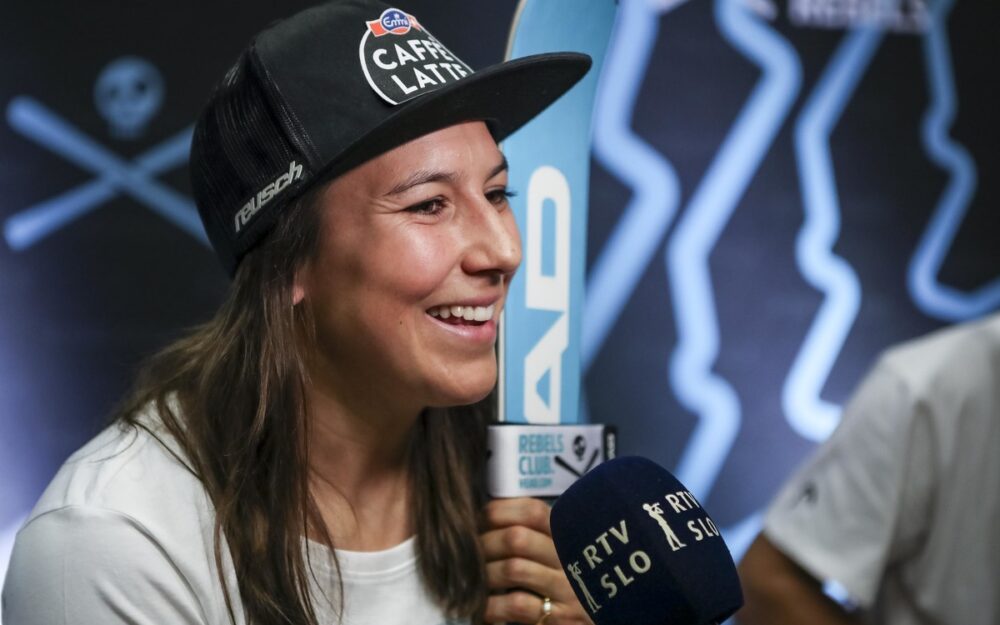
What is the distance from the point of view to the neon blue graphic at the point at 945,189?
2.73m

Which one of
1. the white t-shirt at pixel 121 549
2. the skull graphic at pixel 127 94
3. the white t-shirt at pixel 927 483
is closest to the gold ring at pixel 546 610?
the white t-shirt at pixel 121 549

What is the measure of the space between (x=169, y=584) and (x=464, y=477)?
488mm

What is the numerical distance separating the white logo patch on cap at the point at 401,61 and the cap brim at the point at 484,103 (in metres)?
0.03

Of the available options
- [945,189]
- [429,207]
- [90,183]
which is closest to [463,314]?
[429,207]

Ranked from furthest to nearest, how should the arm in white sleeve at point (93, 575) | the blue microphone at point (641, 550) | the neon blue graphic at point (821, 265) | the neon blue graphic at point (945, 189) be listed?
the neon blue graphic at point (945, 189) < the neon blue graphic at point (821, 265) < the arm in white sleeve at point (93, 575) < the blue microphone at point (641, 550)

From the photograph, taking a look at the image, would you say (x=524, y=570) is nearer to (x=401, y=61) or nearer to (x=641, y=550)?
(x=641, y=550)

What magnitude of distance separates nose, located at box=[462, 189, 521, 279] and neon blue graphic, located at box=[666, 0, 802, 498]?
3.77 feet

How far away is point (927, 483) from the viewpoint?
1040 mm

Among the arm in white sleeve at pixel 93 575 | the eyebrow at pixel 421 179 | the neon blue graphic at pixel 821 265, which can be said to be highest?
the eyebrow at pixel 421 179

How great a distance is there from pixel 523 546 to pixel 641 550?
523 mm

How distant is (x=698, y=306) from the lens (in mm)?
2521

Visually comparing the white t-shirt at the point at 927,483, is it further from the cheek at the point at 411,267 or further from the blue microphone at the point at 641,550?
the cheek at the point at 411,267

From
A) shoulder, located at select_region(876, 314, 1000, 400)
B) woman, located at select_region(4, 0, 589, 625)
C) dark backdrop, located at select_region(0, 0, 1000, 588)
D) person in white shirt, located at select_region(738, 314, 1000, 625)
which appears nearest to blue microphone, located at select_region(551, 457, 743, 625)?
person in white shirt, located at select_region(738, 314, 1000, 625)

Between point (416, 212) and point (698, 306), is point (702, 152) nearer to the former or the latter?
point (698, 306)
